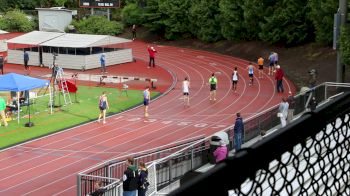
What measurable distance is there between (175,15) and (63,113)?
1173 inches

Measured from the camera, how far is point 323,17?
40469 mm

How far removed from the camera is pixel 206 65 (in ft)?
146

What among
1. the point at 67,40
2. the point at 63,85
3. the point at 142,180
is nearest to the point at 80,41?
the point at 67,40

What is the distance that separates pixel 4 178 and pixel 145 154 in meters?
5.33

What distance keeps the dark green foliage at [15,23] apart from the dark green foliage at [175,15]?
16.4 metres

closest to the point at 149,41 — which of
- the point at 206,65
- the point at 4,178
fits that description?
the point at 206,65

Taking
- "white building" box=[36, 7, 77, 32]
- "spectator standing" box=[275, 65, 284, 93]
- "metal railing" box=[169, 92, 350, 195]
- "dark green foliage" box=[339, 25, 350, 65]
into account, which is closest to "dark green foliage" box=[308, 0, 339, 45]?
"spectator standing" box=[275, 65, 284, 93]

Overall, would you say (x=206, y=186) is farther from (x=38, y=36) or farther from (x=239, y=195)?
(x=38, y=36)

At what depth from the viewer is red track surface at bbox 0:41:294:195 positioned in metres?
19.0

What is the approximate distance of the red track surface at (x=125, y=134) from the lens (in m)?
19.0

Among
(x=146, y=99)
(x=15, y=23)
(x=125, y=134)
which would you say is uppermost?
(x=15, y=23)

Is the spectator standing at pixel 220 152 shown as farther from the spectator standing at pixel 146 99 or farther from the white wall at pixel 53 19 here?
the white wall at pixel 53 19

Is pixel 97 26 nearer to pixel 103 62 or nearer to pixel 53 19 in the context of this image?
pixel 53 19

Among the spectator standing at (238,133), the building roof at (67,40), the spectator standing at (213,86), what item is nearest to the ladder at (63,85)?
the spectator standing at (213,86)
